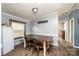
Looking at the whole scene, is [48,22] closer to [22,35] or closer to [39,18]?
[39,18]

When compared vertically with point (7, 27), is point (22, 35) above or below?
below

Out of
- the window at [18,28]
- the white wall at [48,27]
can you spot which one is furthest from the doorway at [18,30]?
the white wall at [48,27]

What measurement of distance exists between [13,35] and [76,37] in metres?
2.48

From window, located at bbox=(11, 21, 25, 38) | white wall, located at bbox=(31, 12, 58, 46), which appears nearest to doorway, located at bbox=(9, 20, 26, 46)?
window, located at bbox=(11, 21, 25, 38)

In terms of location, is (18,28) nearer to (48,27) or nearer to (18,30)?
(18,30)

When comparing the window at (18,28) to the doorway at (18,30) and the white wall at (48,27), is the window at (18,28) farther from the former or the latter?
the white wall at (48,27)

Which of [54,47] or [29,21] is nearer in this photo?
[54,47]

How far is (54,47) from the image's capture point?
275cm

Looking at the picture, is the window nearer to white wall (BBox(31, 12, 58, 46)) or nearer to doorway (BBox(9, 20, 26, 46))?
doorway (BBox(9, 20, 26, 46))

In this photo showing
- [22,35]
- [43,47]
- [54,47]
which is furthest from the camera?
[22,35]

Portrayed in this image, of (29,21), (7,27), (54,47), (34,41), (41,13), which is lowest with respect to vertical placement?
(54,47)

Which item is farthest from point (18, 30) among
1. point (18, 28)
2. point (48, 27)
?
point (48, 27)

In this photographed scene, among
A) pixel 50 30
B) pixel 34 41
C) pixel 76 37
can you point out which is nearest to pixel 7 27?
pixel 34 41

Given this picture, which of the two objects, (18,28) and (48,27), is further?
(18,28)
